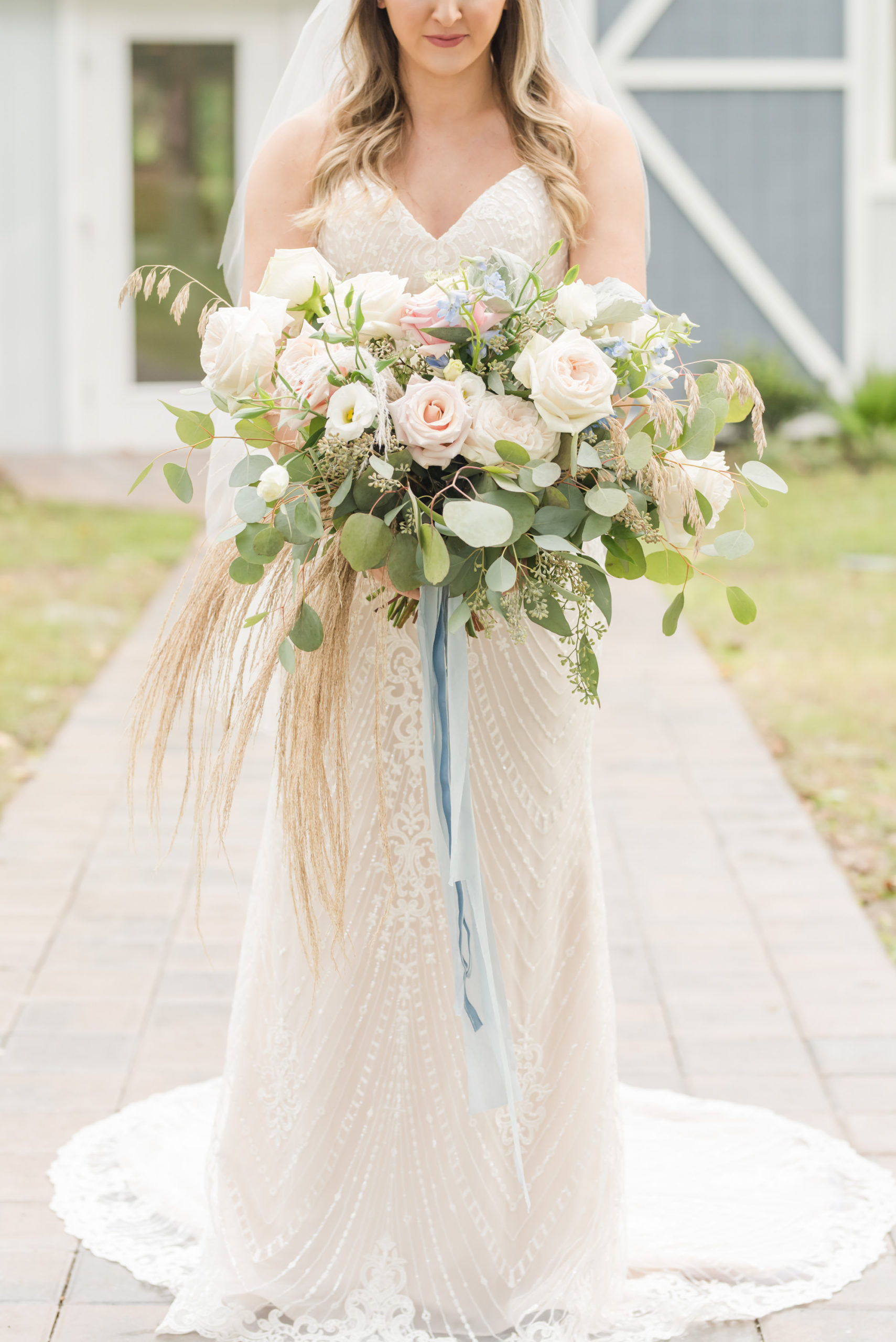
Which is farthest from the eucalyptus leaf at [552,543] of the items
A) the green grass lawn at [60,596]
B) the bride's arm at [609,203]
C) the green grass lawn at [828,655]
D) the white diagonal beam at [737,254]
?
the white diagonal beam at [737,254]

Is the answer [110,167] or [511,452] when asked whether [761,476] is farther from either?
[110,167]

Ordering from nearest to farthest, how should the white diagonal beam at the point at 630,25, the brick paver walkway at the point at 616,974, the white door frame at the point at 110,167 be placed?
the brick paver walkway at the point at 616,974 < the white diagonal beam at the point at 630,25 < the white door frame at the point at 110,167

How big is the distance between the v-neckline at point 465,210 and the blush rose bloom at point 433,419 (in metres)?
0.45

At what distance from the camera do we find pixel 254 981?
267cm

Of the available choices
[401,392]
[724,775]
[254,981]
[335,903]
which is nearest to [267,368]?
[401,392]

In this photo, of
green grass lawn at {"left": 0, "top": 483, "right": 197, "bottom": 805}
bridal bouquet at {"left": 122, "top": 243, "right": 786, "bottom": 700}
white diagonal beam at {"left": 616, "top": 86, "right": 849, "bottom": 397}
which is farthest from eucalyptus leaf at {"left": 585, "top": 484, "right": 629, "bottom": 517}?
white diagonal beam at {"left": 616, "top": 86, "right": 849, "bottom": 397}

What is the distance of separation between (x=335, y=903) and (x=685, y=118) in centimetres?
1128

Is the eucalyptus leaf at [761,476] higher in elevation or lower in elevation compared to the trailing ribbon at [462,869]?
higher

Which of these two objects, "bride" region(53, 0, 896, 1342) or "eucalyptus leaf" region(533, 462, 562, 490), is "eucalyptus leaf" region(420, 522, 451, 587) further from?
"bride" region(53, 0, 896, 1342)

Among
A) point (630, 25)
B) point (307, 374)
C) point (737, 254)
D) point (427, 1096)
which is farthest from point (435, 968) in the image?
point (630, 25)

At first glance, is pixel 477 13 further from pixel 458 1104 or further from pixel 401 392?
pixel 458 1104

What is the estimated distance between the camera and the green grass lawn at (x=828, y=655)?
17.3ft

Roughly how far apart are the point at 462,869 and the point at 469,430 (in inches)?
27.0

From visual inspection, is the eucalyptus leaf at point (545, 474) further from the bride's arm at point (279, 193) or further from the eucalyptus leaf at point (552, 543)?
the bride's arm at point (279, 193)
